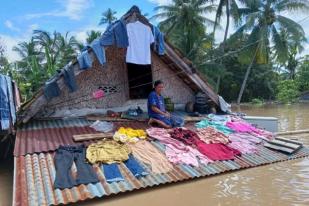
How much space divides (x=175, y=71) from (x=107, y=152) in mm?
4651

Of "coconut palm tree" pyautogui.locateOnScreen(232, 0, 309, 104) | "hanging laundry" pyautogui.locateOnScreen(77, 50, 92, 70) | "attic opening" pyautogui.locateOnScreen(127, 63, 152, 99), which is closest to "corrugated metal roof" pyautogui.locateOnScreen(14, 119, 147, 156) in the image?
"hanging laundry" pyautogui.locateOnScreen(77, 50, 92, 70)

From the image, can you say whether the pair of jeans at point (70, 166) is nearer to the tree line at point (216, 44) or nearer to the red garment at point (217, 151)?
the red garment at point (217, 151)

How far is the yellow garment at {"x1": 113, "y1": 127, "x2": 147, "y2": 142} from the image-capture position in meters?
6.61

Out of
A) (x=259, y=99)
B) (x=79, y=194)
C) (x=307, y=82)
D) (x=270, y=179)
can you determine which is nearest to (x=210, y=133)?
(x=270, y=179)

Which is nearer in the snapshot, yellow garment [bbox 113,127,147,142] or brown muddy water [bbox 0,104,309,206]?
brown muddy water [bbox 0,104,309,206]

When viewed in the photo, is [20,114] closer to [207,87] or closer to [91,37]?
[207,87]

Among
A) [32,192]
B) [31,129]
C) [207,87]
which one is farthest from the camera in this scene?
[207,87]

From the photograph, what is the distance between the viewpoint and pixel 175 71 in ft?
32.3

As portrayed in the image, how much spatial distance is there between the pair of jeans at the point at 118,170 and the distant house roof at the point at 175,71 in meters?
3.10

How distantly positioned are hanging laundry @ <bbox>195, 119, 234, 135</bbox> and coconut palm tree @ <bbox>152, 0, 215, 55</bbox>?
16.7 metres

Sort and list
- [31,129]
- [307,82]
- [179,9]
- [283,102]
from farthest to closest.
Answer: [307,82]
[283,102]
[179,9]
[31,129]

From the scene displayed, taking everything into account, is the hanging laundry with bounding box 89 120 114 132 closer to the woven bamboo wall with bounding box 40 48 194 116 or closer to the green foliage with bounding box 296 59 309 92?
the woven bamboo wall with bounding box 40 48 194 116

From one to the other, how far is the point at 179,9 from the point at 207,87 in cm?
1619

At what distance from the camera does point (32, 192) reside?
4.54 meters
